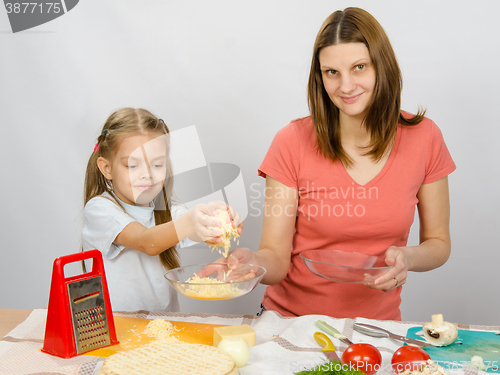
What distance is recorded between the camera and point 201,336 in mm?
1241

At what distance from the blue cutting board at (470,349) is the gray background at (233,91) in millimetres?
1284

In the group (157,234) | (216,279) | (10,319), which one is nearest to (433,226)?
(216,279)

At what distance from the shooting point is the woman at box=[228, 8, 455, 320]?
62.9 inches

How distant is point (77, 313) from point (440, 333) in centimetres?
91

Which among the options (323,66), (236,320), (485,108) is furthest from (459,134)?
(236,320)

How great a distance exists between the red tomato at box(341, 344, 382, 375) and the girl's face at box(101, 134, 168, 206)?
0.97 m

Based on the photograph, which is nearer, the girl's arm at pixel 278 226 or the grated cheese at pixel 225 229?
the grated cheese at pixel 225 229

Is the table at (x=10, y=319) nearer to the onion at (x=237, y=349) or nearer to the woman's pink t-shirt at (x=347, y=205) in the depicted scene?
the onion at (x=237, y=349)

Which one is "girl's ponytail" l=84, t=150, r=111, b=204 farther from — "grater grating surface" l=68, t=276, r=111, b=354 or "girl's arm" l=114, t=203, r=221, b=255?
"grater grating surface" l=68, t=276, r=111, b=354

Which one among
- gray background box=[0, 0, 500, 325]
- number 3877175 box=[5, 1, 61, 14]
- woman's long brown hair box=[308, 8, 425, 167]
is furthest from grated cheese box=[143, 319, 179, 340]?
number 3877175 box=[5, 1, 61, 14]

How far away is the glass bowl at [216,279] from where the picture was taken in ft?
3.60

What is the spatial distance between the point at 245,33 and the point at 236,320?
1.61 m

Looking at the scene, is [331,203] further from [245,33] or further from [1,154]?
[1,154]

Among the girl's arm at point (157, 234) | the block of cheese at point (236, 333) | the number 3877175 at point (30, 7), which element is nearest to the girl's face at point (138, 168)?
the girl's arm at point (157, 234)
